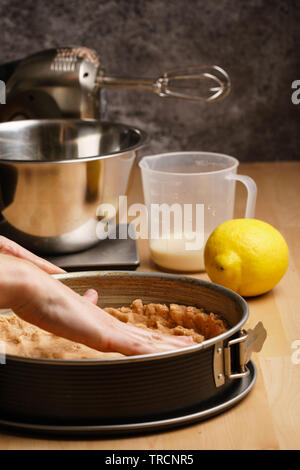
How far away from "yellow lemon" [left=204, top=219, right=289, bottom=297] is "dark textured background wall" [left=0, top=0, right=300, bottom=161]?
2.94 feet

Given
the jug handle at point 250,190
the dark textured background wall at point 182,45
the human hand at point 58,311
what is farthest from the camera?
the dark textured background wall at point 182,45

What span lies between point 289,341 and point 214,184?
283 millimetres

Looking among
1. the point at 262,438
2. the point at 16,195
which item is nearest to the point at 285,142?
the point at 16,195

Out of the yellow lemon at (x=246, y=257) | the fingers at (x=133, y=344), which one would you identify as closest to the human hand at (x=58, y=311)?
the fingers at (x=133, y=344)

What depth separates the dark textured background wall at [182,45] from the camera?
1.71 metres

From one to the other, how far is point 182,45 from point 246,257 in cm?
96

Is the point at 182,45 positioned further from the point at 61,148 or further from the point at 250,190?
the point at 250,190

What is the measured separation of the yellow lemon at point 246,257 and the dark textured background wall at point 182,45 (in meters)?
0.90

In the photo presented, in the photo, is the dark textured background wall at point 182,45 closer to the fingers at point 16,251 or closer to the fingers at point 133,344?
the fingers at point 16,251

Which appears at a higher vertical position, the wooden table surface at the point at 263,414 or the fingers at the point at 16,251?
the fingers at the point at 16,251

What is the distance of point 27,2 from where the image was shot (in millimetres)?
1706

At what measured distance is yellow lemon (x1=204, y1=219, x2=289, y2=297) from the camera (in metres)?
0.92

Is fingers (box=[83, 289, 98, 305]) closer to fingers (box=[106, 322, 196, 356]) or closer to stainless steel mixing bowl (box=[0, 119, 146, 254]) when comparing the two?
fingers (box=[106, 322, 196, 356])

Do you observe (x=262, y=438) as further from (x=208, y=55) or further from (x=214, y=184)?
(x=208, y=55)
